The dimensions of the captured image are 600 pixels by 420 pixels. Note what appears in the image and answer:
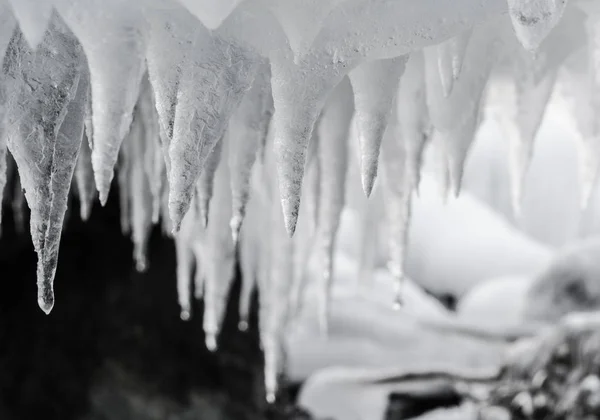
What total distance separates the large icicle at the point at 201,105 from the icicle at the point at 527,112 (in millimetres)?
569

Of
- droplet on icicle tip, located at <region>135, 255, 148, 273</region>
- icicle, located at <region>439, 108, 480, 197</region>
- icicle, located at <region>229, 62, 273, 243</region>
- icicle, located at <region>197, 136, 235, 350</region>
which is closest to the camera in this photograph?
icicle, located at <region>229, 62, 273, 243</region>

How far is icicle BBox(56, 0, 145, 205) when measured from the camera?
0.84 metres

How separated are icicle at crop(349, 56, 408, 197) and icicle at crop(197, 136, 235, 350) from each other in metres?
0.57

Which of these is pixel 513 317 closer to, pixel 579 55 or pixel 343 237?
pixel 343 237

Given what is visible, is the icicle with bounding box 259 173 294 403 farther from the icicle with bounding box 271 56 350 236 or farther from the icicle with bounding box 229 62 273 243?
the icicle with bounding box 271 56 350 236

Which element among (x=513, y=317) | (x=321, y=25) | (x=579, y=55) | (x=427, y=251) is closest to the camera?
(x=321, y=25)

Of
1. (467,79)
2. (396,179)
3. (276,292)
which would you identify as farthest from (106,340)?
(467,79)

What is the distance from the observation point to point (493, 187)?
689cm

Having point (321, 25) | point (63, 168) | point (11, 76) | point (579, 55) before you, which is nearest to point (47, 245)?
point (63, 168)

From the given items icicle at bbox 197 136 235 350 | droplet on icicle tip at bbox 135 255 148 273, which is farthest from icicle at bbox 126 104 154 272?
droplet on icicle tip at bbox 135 255 148 273

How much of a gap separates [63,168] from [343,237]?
416 centimetres

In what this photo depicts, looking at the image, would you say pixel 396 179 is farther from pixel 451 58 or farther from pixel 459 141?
pixel 451 58

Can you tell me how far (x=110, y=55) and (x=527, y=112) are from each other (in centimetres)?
82

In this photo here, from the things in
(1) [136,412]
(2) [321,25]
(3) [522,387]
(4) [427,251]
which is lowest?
(1) [136,412]
